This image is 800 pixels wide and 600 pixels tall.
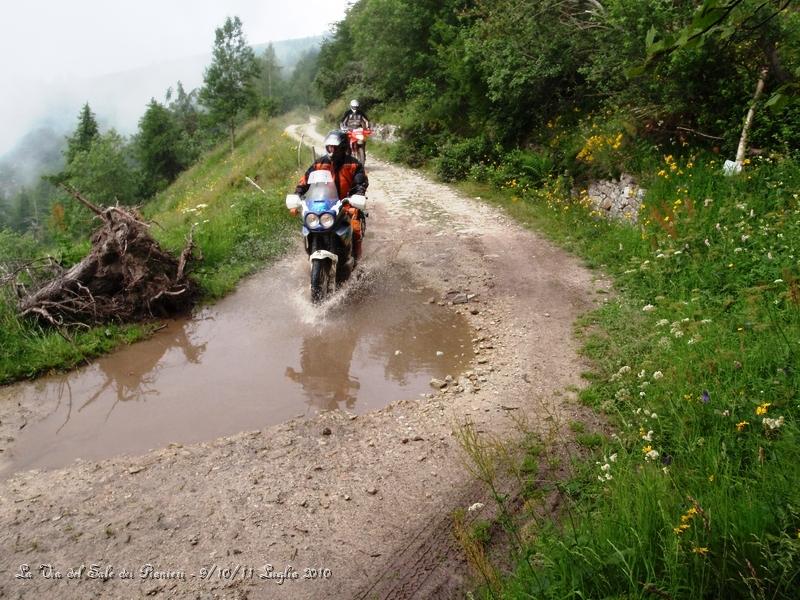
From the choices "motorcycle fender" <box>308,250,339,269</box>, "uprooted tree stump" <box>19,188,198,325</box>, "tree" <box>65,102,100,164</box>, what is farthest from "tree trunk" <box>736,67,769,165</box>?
"tree" <box>65,102,100,164</box>

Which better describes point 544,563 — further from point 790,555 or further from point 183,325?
point 183,325

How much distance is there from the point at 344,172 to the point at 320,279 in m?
2.15

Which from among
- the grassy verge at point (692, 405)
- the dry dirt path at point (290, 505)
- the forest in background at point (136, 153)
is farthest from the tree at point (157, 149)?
the dry dirt path at point (290, 505)

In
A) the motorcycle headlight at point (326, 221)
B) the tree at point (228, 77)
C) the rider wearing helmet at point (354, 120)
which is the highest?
the tree at point (228, 77)

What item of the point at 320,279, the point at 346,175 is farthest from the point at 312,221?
the point at 346,175

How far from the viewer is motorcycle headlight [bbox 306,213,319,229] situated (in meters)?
7.43

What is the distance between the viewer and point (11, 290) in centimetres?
750

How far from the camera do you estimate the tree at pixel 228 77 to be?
40812 millimetres

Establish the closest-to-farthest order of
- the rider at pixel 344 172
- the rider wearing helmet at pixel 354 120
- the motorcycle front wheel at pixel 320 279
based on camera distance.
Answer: the motorcycle front wheel at pixel 320 279 → the rider at pixel 344 172 → the rider wearing helmet at pixel 354 120

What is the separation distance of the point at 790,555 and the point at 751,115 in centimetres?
755

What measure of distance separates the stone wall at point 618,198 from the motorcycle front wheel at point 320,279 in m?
5.16

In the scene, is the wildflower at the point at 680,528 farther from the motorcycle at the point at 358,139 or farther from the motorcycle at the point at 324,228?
the motorcycle at the point at 358,139

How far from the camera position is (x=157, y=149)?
4869 cm

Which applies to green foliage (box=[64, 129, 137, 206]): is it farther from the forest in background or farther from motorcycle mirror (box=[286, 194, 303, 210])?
motorcycle mirror (box=[286, 194, 303, 210])
